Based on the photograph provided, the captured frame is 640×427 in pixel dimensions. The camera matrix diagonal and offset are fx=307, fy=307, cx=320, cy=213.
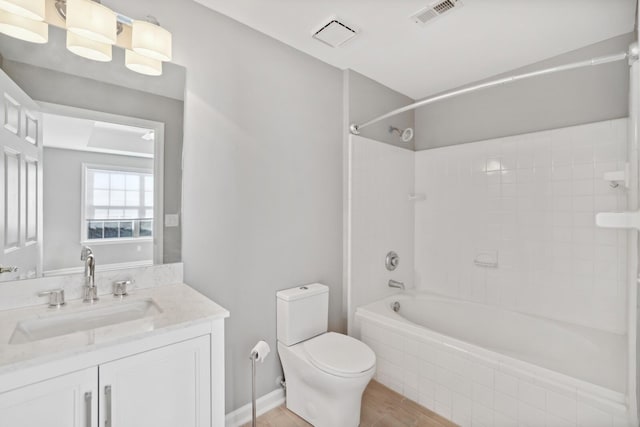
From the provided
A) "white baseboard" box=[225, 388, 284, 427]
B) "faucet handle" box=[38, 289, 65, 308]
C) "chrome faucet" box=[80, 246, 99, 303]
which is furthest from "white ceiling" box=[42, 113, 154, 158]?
"white baseboard" box=[225, 388, 284, 427]

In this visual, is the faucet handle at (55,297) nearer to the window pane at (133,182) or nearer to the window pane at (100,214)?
the window pane at (100,214)

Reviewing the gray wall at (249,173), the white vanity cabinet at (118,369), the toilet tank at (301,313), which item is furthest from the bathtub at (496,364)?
the white vanity cabinet at (118,369)

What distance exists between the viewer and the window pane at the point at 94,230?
4.63ft

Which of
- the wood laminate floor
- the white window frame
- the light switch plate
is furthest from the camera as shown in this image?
the wood laminate floor

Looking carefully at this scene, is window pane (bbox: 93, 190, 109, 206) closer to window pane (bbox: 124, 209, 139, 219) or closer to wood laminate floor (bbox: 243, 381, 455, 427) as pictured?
window pane (bbox: 124, 209, 139, 219)

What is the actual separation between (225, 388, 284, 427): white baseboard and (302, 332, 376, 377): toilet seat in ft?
1.40

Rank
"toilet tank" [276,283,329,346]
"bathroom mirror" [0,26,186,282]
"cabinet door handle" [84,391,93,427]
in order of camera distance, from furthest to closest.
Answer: "toilet tank" [276,283,329,346], "bathroom mirror" [0,26,186,282], "cabinet door handle" [84,391,93,427]

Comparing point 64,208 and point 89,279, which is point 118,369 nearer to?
point 89,279

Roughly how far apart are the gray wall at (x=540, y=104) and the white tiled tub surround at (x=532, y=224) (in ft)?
0.31

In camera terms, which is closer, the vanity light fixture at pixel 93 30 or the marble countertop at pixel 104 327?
the marble countertop at pixel 104 327

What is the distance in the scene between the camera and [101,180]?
4.72 ft

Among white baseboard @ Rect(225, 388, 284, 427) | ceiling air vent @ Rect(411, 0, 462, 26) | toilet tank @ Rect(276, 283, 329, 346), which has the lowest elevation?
white baseboard @ Rect(225, 388, 284, 427)

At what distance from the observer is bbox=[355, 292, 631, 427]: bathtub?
1.48 meters

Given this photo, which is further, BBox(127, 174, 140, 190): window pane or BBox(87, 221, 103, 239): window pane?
BBox(127, 174, 140, 190): window pane
